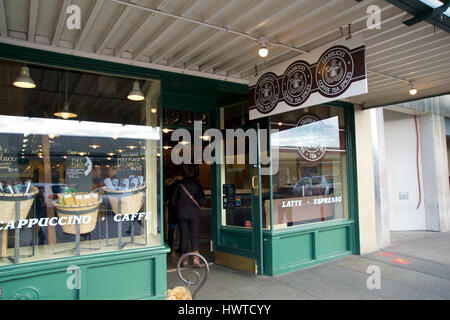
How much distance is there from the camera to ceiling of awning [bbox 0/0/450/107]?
3.19 meters

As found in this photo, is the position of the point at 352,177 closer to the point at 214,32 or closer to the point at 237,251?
the point at 237,251

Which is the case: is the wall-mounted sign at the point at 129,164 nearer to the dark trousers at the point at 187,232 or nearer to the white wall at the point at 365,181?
the dark trousers at the point at 187,232

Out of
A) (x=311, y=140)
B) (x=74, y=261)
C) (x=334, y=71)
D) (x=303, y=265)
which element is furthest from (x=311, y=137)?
(x=74, y=261)

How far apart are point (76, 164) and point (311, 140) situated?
4.13 metres

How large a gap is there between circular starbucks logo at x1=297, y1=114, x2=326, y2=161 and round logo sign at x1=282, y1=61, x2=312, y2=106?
1977mm

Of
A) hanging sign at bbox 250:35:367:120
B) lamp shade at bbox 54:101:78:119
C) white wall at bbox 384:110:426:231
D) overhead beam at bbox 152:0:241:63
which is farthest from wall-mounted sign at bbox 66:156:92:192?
white wall at bbox 384:110:426:231

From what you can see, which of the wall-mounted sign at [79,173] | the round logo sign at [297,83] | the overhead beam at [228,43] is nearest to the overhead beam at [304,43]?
the round logo sign at [297,83]

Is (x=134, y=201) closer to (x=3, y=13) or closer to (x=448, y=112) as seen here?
(x=3, y=13)

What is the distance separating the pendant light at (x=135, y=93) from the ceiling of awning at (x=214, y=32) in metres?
0.30

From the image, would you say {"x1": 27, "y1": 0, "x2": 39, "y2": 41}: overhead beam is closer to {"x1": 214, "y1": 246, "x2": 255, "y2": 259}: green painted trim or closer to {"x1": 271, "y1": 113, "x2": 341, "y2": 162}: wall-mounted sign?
{"x1": 271, "y1": 113, "x2": 341, "y2": 162}: wall-mounted sign

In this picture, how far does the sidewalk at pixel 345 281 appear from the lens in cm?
438

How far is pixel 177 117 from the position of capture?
5.56m

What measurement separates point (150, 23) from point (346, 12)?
2049 mm
